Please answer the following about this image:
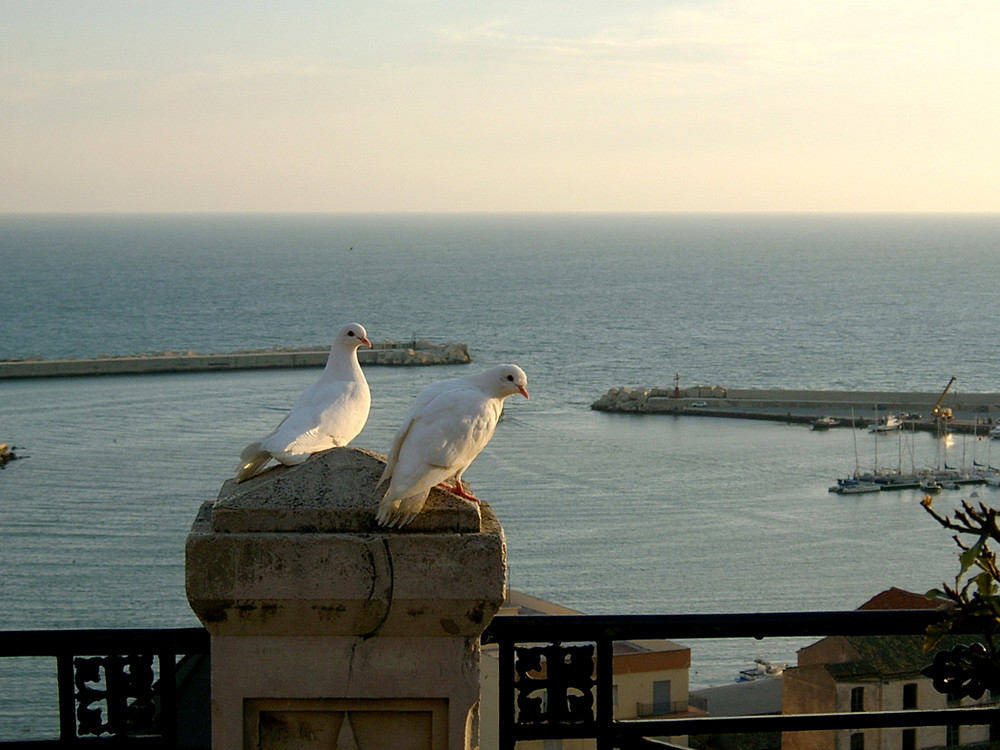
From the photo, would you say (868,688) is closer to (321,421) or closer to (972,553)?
(321,421)

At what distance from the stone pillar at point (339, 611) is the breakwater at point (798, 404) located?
50389mm

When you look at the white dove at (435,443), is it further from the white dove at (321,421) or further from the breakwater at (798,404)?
the breakwater at (798,404)

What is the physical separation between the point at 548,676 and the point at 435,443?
37 centimetres

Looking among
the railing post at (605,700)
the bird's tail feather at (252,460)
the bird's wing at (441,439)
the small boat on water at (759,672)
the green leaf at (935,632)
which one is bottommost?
the small boat on water at (759,672)

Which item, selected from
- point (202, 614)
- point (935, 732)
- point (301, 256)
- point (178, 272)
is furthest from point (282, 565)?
point (301, 256)

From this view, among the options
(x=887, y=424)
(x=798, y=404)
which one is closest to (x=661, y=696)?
(x=887, y=424)

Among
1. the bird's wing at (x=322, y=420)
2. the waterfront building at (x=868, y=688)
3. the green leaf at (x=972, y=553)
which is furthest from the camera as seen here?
the waterfront building at (x=868, y=688)

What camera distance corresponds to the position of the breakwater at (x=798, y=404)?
52125 millimetres

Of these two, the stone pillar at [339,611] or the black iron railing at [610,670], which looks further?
the black iron railing at [610,670]

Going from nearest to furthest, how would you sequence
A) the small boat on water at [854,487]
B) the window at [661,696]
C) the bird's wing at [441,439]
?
the bird's wing at [441,439] → the window at [661,696] → the small boat on water at [854,487]

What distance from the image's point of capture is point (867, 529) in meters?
35.6

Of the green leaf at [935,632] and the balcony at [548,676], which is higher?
the green leaf at [935,632]

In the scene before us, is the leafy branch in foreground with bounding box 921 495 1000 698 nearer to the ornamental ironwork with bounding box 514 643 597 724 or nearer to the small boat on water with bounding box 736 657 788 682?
the ornamental ironwork with bounding box 514 643 597 724

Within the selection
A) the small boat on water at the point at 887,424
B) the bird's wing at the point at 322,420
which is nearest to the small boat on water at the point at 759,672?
the bird's wing at the point at 322,420
